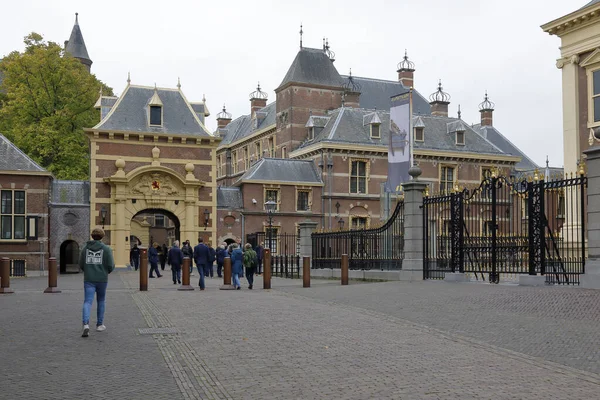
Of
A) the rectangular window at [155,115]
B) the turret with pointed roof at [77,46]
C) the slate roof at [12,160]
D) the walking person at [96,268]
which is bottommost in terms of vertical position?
the walking person at [96,268]

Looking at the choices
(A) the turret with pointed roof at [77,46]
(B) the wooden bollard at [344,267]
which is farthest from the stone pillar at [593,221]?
(A) the turret with pointed roof at [77,46]

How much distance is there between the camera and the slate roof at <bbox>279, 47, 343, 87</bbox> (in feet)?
172

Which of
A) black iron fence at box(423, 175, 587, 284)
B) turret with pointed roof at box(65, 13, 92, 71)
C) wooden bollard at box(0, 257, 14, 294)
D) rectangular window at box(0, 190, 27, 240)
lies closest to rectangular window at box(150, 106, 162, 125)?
rectangular window at box(0, 190, 27, 240)

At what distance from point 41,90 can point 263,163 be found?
12.9m

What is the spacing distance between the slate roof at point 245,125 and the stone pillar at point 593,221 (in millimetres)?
42906

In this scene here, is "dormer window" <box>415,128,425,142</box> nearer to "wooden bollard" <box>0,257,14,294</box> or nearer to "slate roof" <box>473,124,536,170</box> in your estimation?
"slate roof" <box>473,124,536,170</box>

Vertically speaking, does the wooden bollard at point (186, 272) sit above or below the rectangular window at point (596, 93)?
below

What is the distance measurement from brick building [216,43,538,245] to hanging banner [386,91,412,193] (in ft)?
37.5

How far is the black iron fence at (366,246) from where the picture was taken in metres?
21.8

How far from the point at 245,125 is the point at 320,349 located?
58.8 m

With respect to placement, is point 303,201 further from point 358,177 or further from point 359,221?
point 359,221

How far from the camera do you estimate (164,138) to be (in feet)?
130

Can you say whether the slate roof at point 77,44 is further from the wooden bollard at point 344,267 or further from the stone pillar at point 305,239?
the wooden bollard at point 344,267

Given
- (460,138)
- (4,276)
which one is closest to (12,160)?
(4,276)
